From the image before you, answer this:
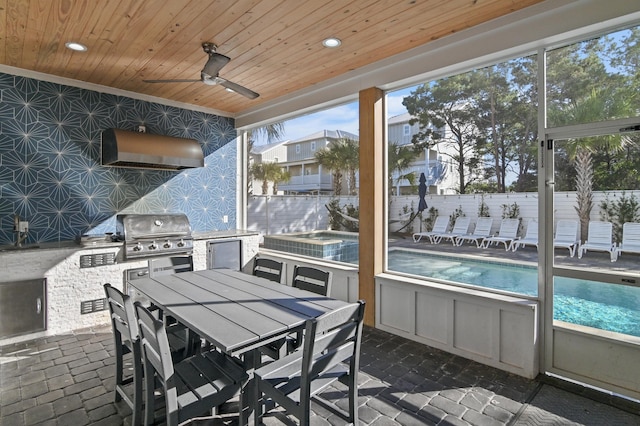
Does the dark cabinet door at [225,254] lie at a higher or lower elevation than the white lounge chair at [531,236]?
lower

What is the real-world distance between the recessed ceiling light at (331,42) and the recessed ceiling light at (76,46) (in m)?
2.21

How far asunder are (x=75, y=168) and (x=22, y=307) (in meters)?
1.66

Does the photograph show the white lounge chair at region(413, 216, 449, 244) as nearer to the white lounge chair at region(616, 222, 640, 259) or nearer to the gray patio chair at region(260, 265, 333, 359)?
the white lounge chair at region(616, 222, 640, 259)

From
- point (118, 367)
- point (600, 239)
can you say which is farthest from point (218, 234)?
point (600, 239)

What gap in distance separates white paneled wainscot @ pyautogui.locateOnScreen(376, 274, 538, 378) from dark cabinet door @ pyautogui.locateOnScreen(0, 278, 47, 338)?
11.2 ft

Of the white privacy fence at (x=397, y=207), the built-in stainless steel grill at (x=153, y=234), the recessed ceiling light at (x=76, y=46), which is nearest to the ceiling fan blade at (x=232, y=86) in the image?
the recessed ceiling light at (x=76, y=46)

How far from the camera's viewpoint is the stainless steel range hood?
385 cm

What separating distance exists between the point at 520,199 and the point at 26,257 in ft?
15.3

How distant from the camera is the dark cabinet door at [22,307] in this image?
320 centimetres

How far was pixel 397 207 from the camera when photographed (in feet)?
12.4

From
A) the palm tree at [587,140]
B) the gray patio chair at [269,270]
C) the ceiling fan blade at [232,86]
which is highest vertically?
the ceiling fan blade at [232,86]

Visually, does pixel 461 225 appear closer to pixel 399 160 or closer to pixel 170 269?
pixel 399 160

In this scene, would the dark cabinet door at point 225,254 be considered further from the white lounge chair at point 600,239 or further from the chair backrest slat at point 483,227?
the white lounge chair at point 600,239

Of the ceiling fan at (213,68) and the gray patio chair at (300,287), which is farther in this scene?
the ceiling fan at (213,68)
